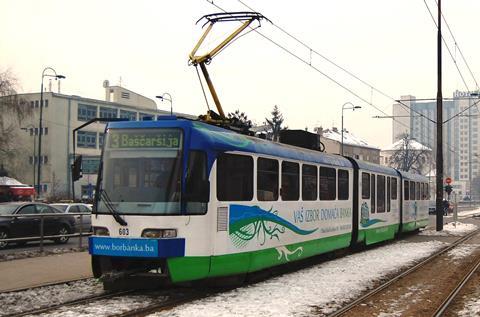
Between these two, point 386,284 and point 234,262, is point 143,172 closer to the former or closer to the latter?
point 234,262

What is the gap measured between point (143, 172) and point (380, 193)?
Answer: 36.4 ft

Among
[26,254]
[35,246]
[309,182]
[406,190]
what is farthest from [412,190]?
[26,254]

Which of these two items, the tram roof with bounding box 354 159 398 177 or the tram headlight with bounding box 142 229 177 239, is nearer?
the tram headlight with bounding box 142 229 177 239

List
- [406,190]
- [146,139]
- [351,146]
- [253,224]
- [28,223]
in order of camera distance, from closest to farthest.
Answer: [146,139] < [253,224] < [28,223] < [406,190] < [351,146]

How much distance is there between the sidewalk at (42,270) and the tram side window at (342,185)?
6295 mm

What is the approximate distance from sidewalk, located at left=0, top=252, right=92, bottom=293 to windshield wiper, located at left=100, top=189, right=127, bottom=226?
7.08 ft

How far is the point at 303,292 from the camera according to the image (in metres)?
9.51

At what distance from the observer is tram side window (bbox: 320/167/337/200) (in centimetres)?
1342

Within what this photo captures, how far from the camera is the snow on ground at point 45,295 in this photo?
8.30m

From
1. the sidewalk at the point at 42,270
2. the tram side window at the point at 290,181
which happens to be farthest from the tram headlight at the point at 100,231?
the tram side window at the point at 290,181

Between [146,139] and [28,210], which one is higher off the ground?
[146,139]

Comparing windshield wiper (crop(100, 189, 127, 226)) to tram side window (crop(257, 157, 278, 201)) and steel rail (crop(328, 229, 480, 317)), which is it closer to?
tram side window (crop(257, 157, 278, 201))

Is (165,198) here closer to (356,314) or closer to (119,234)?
(119,234)

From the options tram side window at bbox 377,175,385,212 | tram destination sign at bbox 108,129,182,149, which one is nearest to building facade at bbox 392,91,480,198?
tram side window at bbox 377,175,385,212
